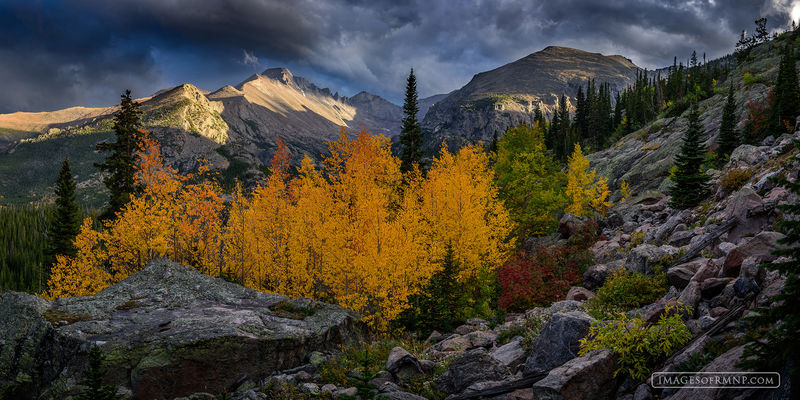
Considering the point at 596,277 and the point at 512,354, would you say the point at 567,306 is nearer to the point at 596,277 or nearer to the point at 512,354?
the point at 512,354

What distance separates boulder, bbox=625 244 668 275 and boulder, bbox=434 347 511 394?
8.51 metres

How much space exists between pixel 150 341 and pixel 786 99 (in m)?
50.7

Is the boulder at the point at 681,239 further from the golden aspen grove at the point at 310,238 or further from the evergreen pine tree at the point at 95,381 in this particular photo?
A: the evergreen pine tree at the point at 95,381

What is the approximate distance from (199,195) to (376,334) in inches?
722

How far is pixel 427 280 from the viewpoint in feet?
69.2

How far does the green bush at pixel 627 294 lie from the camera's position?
1264 cm

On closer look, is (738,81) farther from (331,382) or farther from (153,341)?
(153,341)

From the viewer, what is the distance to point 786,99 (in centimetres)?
3216

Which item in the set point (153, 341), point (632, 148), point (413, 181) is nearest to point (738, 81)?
point (632, 148)

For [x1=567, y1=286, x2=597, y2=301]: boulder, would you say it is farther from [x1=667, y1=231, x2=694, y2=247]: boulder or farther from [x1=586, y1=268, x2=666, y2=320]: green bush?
[x1=667, y1=231, x2=694, y2=247]: boulder

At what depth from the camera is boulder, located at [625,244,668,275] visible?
1438 cm

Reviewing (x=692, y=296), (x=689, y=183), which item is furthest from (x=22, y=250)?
(x=689, y=183)

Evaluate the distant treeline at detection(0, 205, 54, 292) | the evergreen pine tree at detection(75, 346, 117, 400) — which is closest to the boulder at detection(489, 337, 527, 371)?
the evergreen pine tree at detection(75, 346, 117, 400)

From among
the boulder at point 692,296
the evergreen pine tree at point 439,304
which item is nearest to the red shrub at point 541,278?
the evergreen pine tree at point 439,304
